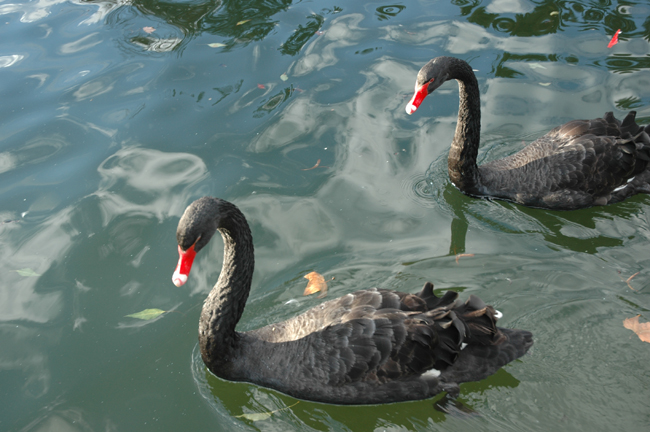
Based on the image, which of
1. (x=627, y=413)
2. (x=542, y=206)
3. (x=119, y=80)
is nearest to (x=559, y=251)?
(x=542, y=206)

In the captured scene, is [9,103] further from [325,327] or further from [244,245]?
[325,327]

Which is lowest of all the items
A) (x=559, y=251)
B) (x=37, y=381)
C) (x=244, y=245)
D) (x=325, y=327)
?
(x=37, y=381)

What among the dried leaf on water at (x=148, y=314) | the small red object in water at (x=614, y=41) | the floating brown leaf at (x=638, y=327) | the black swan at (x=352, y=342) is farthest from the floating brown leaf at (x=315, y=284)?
the small red object in water at (x=614, y=41)

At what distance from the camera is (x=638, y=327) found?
15.0ft

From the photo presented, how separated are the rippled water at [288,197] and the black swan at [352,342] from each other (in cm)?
24

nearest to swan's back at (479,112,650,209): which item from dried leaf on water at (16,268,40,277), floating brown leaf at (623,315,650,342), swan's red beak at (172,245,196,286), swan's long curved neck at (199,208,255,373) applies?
floating brown leaf at (623,315,650,342)

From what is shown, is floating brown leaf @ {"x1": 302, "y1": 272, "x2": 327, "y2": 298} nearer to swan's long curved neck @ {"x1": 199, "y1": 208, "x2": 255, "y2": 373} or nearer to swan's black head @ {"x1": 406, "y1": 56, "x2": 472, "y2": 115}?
swan's long curved neck @ {"x1": 199, "y1": 208, "x2": 255, "y2": 373}

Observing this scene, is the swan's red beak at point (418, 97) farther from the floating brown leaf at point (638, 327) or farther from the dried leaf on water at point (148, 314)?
the dried leaf on water at point (148, 314)

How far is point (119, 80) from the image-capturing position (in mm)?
8078

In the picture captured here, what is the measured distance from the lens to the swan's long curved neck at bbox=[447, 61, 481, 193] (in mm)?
6008

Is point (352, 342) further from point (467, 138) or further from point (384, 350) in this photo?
point (467, 138)

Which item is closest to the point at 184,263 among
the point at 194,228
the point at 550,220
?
the point at 194,228

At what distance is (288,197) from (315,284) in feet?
4.54

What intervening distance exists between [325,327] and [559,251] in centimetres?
274
